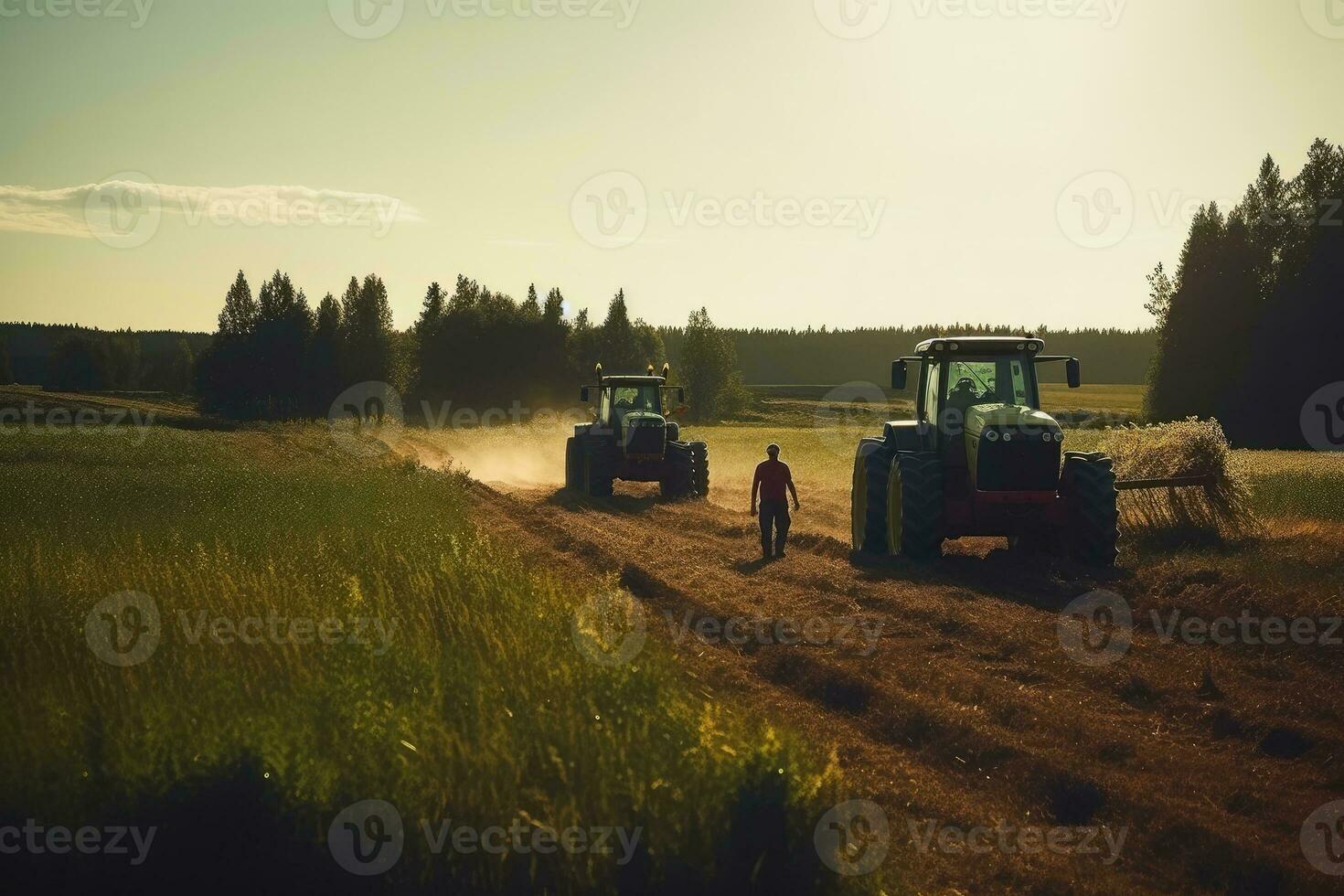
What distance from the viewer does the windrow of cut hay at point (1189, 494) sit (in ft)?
50.0

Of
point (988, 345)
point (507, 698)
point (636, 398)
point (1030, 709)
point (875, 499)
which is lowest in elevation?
point (1030, 709)

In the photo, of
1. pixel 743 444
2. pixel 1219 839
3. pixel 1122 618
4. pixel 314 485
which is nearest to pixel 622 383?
pixel 314 485

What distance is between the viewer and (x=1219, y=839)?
5.67m

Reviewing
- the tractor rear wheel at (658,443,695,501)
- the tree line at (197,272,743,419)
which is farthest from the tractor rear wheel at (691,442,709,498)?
the tree line at (197,272,743,419)

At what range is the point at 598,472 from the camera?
23.5 m

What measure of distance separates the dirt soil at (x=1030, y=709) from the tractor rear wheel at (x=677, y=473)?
9.21 metres

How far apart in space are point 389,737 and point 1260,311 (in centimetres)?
5230

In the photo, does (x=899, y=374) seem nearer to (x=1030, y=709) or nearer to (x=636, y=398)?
(x=1030, y=709)

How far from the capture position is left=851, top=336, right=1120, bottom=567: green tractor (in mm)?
13320

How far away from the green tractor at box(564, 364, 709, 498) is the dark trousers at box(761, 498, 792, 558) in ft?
23.5

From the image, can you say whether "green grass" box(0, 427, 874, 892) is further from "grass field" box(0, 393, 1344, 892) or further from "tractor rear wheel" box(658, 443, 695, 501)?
"tractor rear wheel" box(658, 443, 695, 501)

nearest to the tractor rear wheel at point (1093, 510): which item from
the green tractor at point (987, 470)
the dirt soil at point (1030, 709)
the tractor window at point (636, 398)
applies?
the green tractor at point (987, 470)

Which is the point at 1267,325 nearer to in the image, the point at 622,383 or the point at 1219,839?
the point at 622,383

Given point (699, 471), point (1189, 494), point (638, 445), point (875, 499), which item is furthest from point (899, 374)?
point (699, 471)
